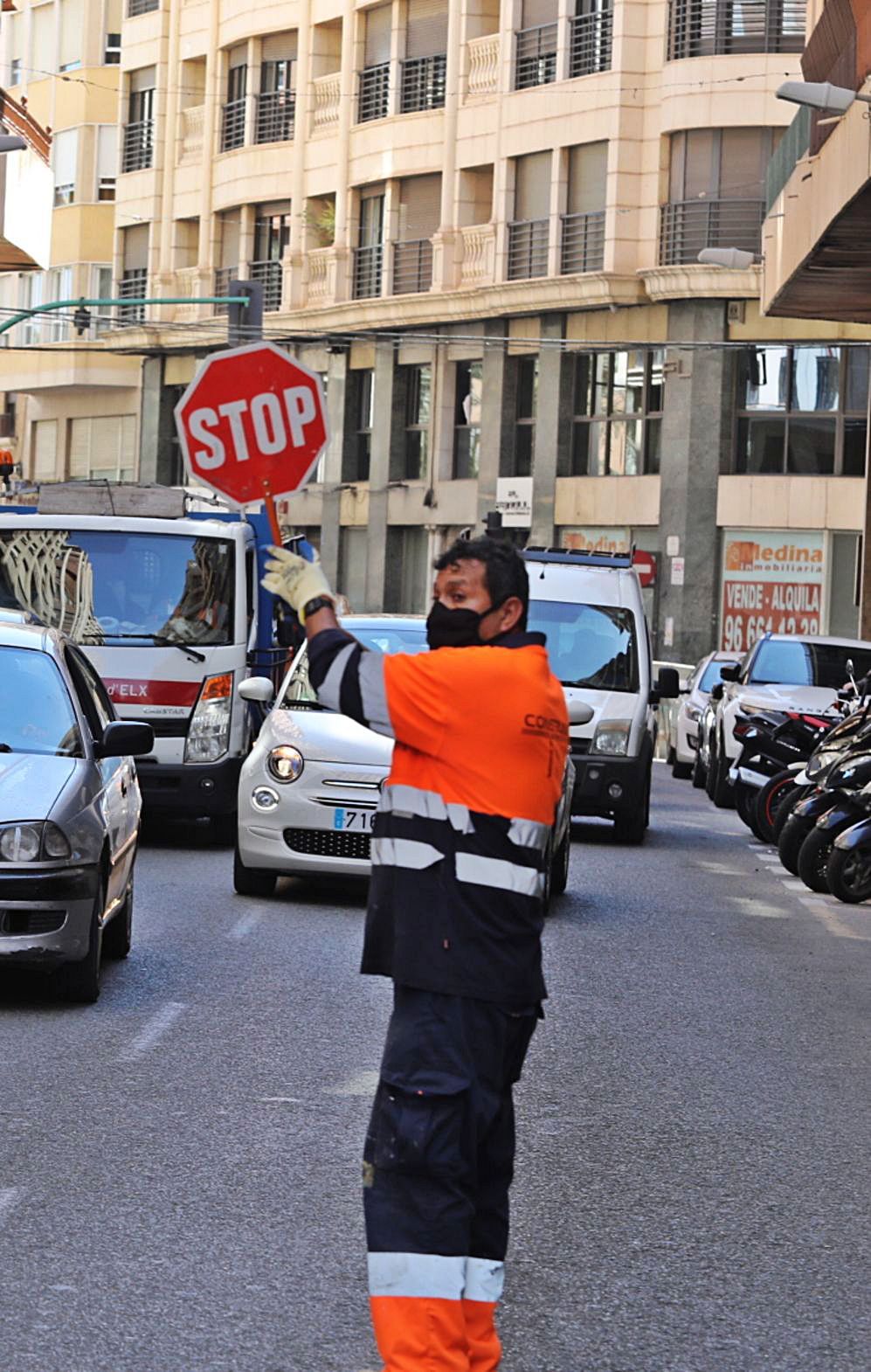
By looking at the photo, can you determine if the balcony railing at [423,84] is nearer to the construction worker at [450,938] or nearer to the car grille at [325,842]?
the car grille at [325,842]

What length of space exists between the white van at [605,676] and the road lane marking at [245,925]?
269 inches

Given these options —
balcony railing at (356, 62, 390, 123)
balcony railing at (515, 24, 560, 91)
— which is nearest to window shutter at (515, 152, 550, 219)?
balcony railing at (515, 24, 560, 91)

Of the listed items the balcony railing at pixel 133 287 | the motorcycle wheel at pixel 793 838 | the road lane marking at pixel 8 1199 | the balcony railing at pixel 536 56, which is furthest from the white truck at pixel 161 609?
the balcony railing at pixel 133 287

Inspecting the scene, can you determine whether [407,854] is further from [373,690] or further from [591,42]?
[591,42]

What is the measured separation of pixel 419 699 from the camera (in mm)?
5160

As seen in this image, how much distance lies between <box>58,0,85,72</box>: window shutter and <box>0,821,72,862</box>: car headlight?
5653 centimetres

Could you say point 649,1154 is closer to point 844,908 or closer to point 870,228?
point 844,908

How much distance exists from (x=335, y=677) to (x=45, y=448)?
198 feet

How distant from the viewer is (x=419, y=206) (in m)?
52.0

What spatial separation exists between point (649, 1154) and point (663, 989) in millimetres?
4083

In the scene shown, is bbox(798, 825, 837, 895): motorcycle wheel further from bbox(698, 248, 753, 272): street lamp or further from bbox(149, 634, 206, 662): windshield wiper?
bbox(698, 248, 753, 272): street lamp

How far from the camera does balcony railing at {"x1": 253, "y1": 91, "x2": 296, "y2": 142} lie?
Answer: 56156mm

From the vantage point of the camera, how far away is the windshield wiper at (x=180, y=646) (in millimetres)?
18516

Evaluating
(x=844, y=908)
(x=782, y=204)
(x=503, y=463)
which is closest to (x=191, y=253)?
(x=503, y=463)
